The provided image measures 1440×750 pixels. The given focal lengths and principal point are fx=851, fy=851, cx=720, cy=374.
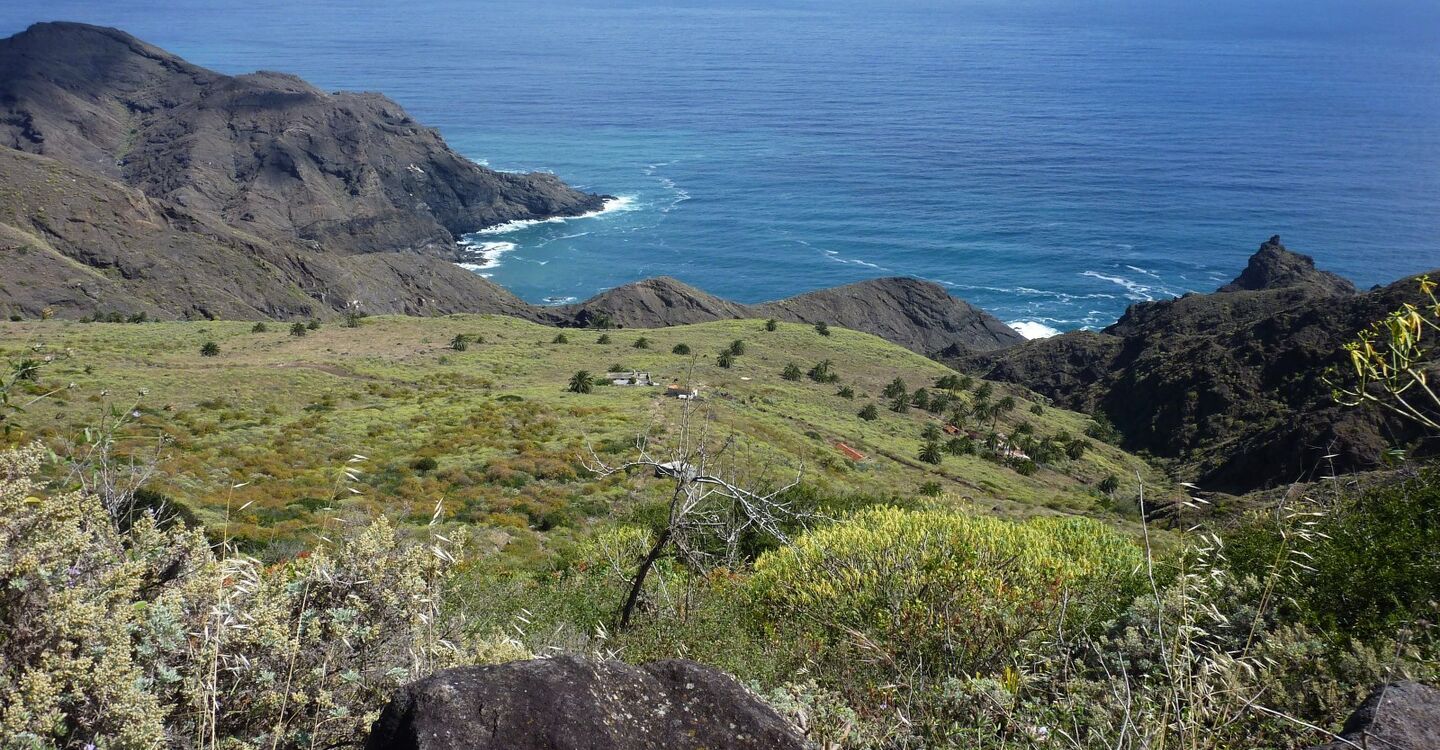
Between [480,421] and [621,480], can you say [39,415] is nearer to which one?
[480,421]

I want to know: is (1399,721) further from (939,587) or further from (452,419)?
(452,419)

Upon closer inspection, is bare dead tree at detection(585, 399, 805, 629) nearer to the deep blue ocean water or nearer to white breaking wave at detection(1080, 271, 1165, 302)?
the deep blue ocean water

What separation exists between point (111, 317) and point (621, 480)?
155 ft

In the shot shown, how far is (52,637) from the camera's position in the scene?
359 centimetres

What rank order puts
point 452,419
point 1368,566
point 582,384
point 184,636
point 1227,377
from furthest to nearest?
point 1227,377 < point 582,384 < point 452,419 < point 1368,566 < point 184,636

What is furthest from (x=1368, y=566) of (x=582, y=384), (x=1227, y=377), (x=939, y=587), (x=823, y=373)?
(x=1227, y=377)

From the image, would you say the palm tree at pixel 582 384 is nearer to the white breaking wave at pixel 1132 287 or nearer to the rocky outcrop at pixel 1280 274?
the rocky outcrop at pixel 1280 274

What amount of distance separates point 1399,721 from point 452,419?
3157cm

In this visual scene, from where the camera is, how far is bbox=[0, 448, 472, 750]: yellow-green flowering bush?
3.45 meters

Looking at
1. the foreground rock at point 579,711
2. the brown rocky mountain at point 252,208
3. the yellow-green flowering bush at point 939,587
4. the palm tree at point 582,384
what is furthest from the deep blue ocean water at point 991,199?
the foreground rock at point 579,711

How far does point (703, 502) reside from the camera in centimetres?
1405

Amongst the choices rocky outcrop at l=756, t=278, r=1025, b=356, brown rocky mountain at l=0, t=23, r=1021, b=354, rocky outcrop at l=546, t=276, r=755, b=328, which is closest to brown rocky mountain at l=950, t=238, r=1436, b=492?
rocky outcrop at l=756, t=278, r=1025, b=356

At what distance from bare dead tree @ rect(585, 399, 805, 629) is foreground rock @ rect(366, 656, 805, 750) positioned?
6.41 ft

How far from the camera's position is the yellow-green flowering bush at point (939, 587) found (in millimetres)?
7215
